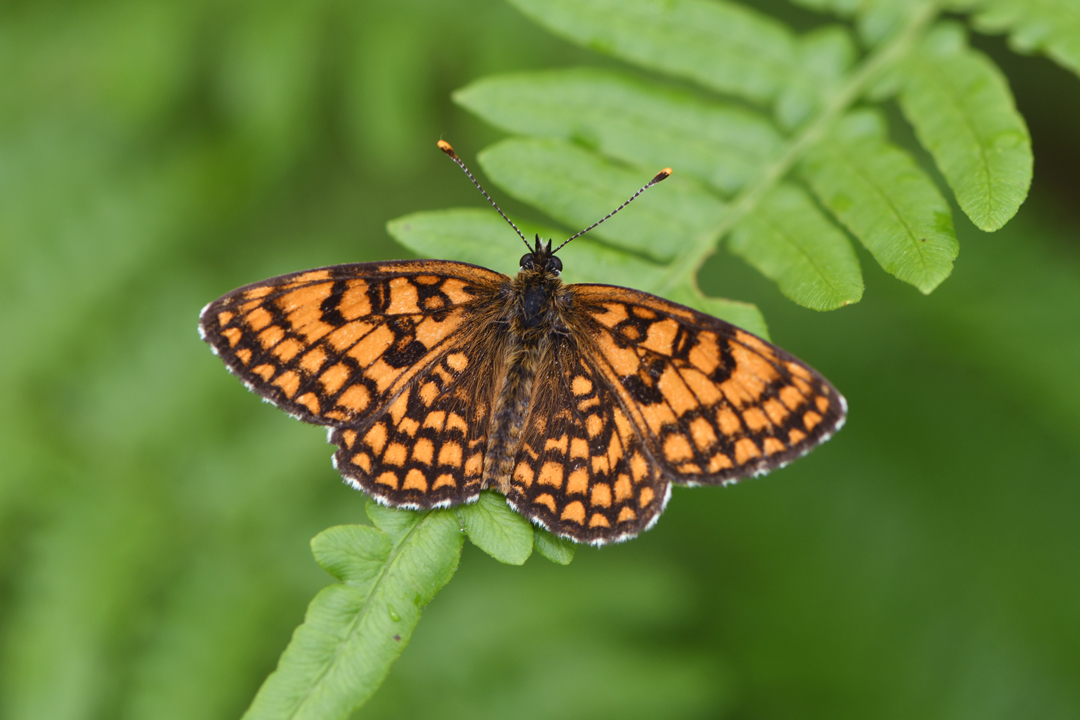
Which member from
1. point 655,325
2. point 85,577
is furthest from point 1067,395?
point 85,577

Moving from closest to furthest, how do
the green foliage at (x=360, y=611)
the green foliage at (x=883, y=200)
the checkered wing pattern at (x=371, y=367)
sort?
the green foliage at (x=360, y=611) → the green foliage at (x=883, y=200) → the checkered wing pattern at (x=371, y=367)

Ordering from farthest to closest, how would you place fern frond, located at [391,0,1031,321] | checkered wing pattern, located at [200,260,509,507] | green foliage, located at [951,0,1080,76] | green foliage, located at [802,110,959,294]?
green foliage, located at [951,0,1080,76], fern frond, located at [391,0,1031,321], checkered wing pattern, located at [200,260,509,507], green foliage, located at [802,110,959,294]

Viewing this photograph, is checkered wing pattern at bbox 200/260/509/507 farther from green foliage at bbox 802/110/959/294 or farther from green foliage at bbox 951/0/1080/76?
green foliage at bbox 951/0/1080/76

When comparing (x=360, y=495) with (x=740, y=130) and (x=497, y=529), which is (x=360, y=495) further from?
(x=740, y=130)

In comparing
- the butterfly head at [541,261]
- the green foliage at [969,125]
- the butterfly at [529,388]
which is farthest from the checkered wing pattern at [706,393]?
the green foliage at [969,125]

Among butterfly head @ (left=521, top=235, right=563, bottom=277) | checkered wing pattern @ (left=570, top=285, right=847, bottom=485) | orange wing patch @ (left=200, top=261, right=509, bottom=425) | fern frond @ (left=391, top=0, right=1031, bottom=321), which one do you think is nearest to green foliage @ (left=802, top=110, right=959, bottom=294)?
fern frond @ (left=391, top=0, right=1031, bottom=321)

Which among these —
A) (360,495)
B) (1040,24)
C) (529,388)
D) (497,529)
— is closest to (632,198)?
(529,388)

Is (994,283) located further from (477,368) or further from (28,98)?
(28,98)

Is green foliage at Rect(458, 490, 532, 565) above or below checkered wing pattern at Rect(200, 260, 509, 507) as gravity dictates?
below

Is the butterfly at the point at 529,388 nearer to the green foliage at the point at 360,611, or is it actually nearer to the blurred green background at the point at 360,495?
the green foliage at the point at 360,611
